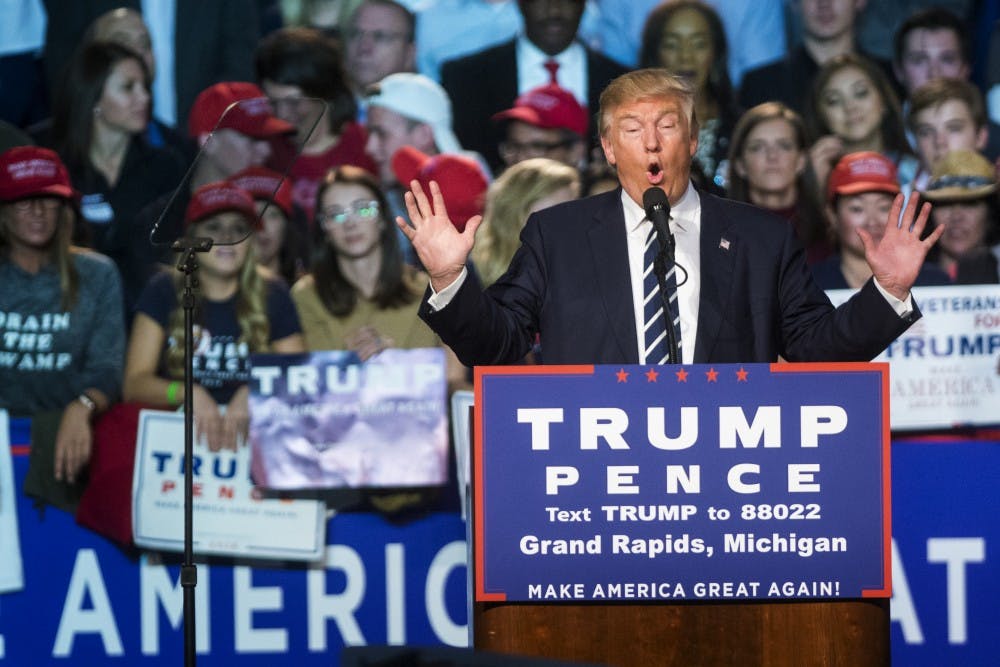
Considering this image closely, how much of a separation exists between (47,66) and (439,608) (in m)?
2.30

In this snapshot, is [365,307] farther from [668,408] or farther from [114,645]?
[668,408]

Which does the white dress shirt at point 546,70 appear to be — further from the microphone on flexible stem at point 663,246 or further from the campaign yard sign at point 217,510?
the microphone on flexible stem at point 663,246

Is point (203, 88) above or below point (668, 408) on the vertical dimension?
above

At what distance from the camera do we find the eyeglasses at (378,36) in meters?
5.26

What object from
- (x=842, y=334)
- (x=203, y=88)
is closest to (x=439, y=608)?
(x=203, y=88)

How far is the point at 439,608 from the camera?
5.06 metres

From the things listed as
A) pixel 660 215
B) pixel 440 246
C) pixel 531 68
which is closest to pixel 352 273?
pixel 531 68

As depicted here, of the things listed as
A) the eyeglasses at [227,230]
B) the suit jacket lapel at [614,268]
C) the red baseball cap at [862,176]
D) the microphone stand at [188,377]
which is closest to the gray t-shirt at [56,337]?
the eyeglasses at [227,230]

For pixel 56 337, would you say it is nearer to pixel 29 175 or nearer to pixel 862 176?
pixel 29 175

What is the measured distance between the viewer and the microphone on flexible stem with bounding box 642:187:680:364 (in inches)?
101

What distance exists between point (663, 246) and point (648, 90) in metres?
0.41

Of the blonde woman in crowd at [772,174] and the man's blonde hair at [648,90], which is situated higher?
the blonde woman in crowd at [772,174]

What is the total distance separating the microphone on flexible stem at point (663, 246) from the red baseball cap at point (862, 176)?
2.65 meters

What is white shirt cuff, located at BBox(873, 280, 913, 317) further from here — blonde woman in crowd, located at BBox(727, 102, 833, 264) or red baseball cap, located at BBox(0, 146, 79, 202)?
red baseball cap, located at BBox(0, 146, 79, 202)
